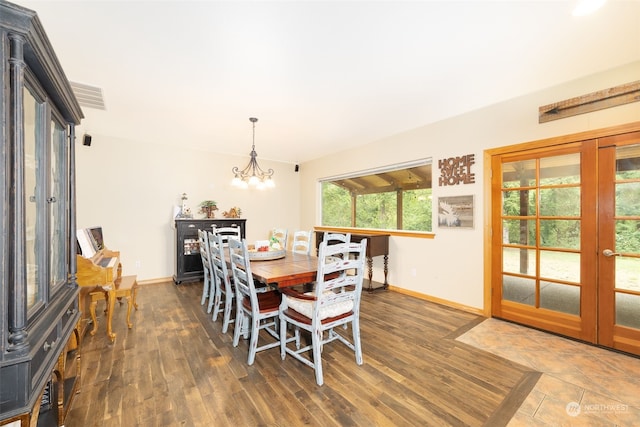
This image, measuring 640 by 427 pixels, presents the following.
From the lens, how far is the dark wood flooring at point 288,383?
171 cm

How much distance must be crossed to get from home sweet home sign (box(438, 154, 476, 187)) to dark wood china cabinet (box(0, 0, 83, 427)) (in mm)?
3933

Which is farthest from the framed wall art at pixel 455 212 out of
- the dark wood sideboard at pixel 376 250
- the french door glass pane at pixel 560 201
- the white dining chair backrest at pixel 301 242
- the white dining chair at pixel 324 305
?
the white dining chair at pixel 324 305

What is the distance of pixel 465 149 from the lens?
3609mm

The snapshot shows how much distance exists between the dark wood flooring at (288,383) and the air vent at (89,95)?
8.46 feet

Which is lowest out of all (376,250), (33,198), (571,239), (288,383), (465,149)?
(288,383)

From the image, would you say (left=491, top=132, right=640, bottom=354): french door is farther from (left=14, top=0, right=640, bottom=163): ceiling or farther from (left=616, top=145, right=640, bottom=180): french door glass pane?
(left=14, top=0, right=640, bottom=163): ceiling

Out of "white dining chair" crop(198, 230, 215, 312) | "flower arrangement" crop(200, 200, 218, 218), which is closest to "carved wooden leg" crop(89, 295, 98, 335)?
"white dining chair" crop(198, 230, 215, 312)

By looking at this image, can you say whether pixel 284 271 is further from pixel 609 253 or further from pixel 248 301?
pixel 609 253

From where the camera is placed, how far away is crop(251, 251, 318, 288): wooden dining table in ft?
7.47

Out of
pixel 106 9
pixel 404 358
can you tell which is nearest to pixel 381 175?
pixel 404 358

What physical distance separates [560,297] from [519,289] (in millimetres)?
367

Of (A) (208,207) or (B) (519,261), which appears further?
(A) (208,207)

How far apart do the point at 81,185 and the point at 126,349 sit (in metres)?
3.25

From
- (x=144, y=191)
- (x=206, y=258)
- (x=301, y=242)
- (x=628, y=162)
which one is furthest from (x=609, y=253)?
(x=144, y=191)
